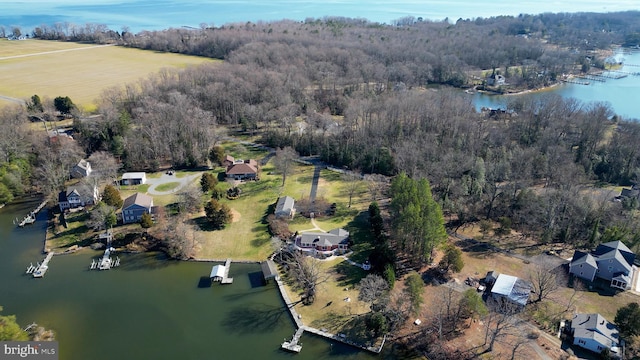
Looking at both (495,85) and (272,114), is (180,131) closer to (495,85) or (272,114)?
(272,114)

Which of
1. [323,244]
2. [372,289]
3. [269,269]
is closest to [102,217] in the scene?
[269,269]

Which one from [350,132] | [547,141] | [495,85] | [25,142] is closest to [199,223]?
[350,132]

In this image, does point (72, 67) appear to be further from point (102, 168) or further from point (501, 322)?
point (501, 322)

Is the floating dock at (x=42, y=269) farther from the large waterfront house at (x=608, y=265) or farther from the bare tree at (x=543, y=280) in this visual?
the large waterfront house at (x=608, y=265)

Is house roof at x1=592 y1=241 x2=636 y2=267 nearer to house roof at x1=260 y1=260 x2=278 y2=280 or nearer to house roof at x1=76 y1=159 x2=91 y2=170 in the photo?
house roof at x1=260 y1=260 x2=278 y2=280

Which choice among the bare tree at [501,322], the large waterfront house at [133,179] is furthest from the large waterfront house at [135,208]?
the bare tree at [501,322]

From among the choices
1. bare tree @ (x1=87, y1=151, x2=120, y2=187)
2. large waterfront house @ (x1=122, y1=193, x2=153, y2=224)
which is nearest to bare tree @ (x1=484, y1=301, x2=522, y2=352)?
large waterfront house @ (x1=122, y1=193, x2=153, y2=224)
